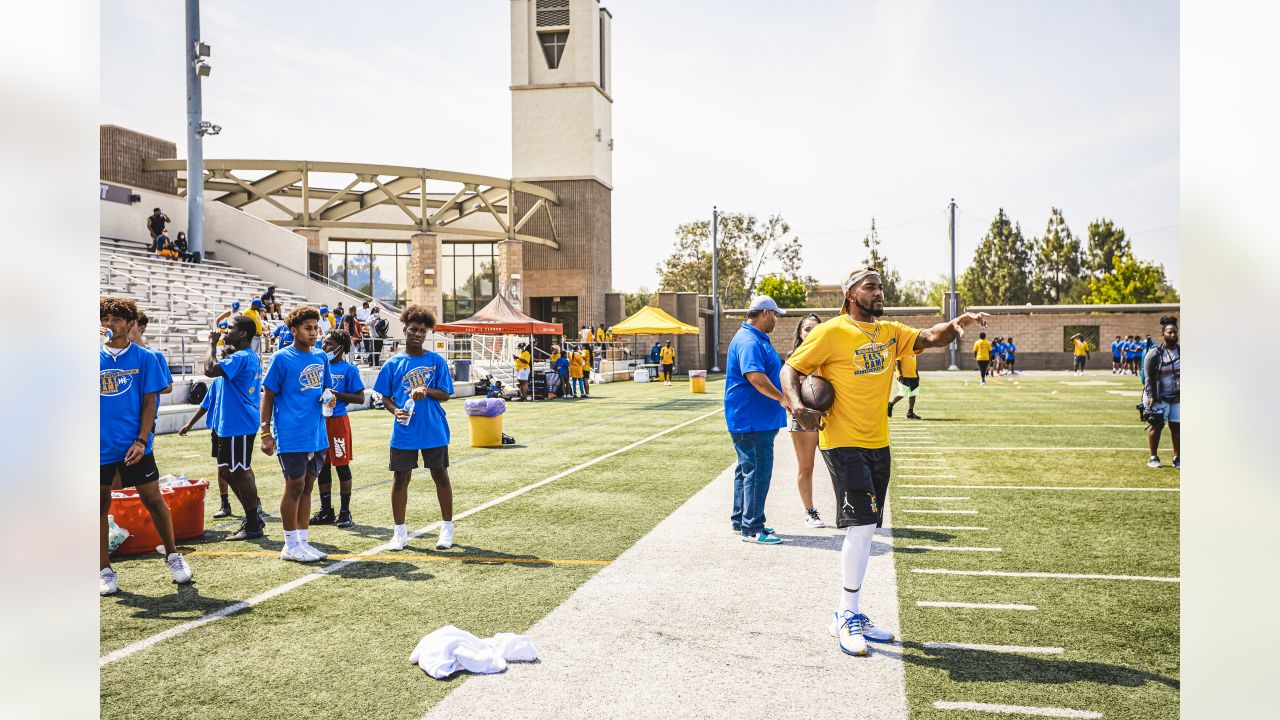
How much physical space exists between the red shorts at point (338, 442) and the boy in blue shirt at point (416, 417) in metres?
1.47

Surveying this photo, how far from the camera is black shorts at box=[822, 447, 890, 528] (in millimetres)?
4863

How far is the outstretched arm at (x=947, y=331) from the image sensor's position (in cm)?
489

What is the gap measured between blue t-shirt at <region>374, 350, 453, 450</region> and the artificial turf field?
893 mm

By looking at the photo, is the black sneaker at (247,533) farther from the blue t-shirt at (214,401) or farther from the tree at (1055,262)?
the tree at (1055,262)

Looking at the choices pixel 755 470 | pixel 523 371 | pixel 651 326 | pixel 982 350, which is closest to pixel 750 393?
pixel 755 470

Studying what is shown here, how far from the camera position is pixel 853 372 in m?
5.03

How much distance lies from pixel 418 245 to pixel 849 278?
37774 millimetres

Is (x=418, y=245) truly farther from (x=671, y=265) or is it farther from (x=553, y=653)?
(x=553, y=653)

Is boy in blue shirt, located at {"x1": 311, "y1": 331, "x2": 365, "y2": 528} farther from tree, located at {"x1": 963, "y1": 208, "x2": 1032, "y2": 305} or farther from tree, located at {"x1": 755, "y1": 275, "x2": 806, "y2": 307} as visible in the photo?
tree, located at {"x1": 963, "y1": 208, "x2": 1032, "y2": 305}

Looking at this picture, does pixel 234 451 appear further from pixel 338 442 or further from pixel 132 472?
pixel 132 472

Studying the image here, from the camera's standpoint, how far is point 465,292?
49.4 meters
